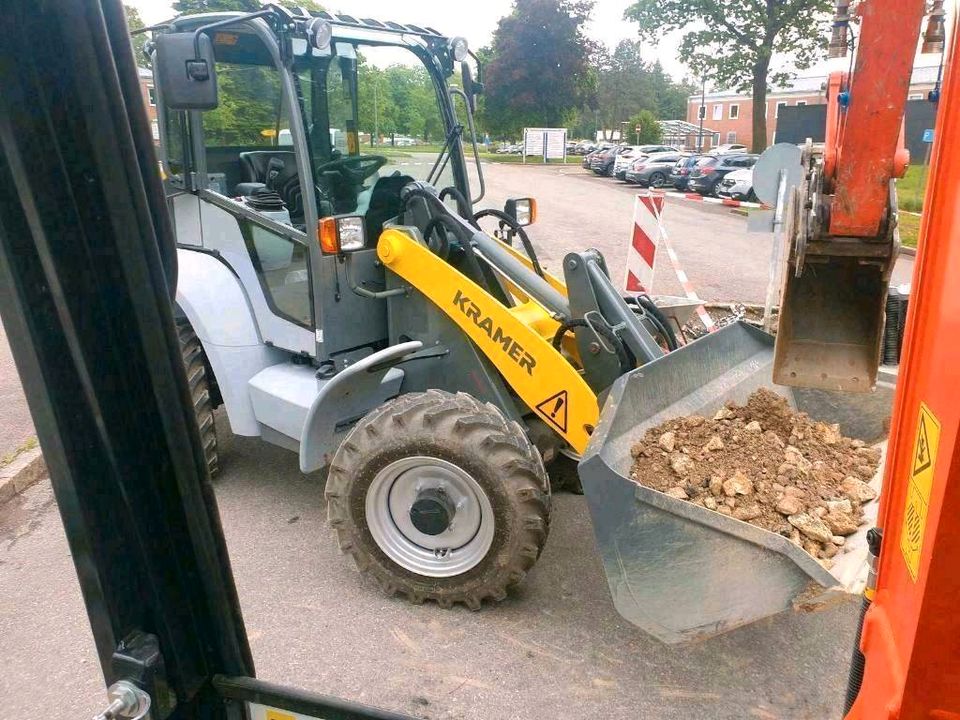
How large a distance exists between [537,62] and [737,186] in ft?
106

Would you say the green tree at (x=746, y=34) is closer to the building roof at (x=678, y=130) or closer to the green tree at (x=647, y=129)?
the green tree at (x=647, y=129)

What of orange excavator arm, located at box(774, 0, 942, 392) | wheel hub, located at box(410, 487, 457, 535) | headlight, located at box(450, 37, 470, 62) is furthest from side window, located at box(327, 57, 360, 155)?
orange excavator arm, located at box(774, 0, 942, 392)

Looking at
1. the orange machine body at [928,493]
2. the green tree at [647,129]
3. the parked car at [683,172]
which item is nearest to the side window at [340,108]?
the orange machine body at [928,493]

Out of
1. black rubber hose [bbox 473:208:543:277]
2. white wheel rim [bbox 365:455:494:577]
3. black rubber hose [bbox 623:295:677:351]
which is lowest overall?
white wheel rim [bbox 365:455:494:577]

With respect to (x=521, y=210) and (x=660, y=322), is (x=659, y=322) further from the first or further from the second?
(x=521, y=210)

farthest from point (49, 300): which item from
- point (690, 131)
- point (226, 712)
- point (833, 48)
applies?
point (690, 131)

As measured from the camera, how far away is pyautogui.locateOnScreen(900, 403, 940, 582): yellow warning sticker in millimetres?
1167

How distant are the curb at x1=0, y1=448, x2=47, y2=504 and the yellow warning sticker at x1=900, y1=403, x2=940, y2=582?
183 inches

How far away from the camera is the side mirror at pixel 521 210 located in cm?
459

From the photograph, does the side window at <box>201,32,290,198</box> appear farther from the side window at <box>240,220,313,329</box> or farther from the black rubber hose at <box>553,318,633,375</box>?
the black rubber hose at <box>553,318,633,375</box>

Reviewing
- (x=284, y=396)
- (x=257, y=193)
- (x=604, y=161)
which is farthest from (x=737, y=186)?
(x=284, y=396)

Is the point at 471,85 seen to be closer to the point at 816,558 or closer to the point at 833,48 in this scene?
the point at 833,48

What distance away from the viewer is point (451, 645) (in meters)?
3.20

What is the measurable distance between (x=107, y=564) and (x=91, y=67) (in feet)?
2.74
